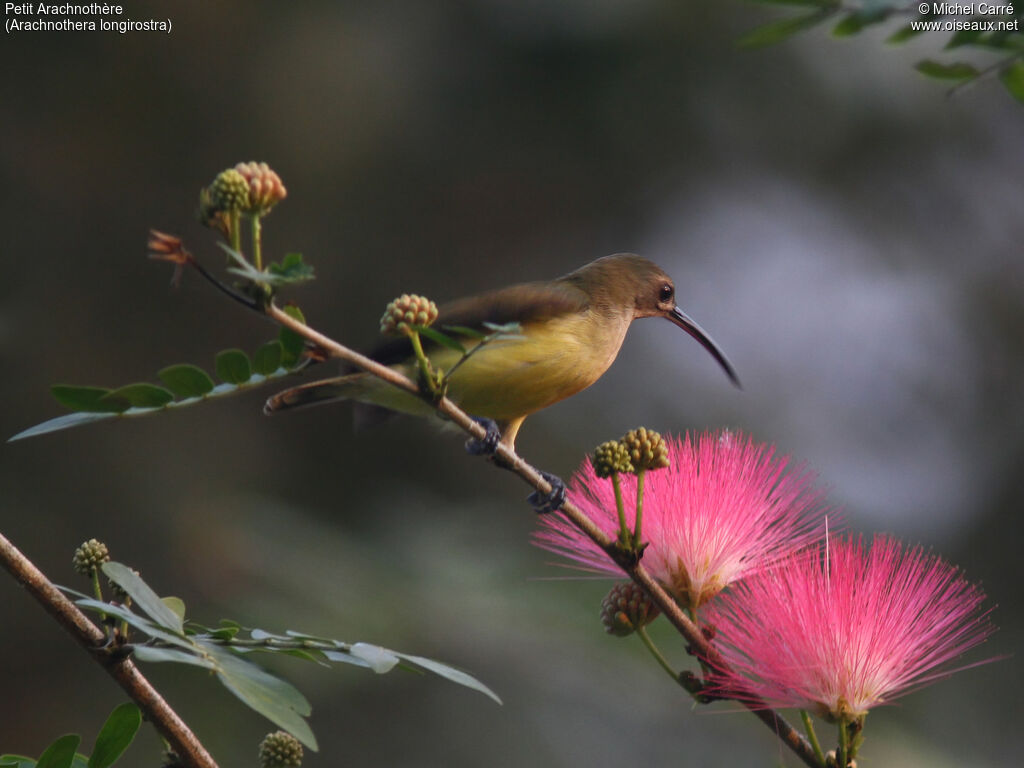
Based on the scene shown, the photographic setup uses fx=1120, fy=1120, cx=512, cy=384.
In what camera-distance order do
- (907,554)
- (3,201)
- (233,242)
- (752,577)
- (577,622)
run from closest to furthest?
(233,242) < (907,554) < (752,577) < (577,622) < (3,201)

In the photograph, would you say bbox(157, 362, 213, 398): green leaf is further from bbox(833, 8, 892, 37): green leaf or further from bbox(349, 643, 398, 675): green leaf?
bbox(833, 8, 892, 37): green leaf

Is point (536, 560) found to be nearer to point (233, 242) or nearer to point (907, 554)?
point (907, 554)

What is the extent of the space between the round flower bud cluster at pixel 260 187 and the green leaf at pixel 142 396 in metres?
0.32

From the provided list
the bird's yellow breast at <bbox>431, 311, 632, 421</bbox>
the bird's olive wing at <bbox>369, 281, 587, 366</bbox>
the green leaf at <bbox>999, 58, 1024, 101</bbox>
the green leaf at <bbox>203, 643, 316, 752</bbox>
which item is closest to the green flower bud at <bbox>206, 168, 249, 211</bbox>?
the green leaf at <bbox>203, 643, 316, 752</bbox>

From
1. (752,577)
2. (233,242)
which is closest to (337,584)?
(752,577)

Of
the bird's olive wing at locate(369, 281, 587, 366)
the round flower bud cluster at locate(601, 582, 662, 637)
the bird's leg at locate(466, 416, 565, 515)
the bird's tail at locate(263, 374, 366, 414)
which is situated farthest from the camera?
the bird's olive wing at locate(369, 281, 587, 366)

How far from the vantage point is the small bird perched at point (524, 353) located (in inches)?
124

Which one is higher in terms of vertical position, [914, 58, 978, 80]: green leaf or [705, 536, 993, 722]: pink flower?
[914, 58, 978, 80]: green leaf

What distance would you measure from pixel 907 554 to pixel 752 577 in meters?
0.29

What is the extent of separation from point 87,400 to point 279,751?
57 centimetres

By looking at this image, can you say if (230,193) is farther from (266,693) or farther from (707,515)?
(707,515)

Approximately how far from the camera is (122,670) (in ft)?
4.62

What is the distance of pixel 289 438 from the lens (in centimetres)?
893

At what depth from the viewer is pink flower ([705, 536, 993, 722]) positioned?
1876 mm
